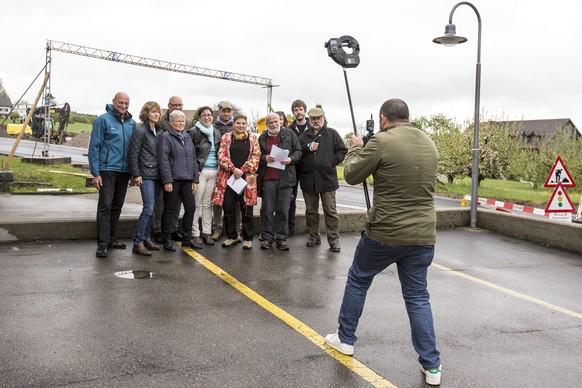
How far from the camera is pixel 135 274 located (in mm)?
6453

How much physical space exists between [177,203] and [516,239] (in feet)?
20.3

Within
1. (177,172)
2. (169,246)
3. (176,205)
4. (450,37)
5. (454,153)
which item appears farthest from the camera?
(454,153)

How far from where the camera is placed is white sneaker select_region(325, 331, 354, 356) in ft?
14.2

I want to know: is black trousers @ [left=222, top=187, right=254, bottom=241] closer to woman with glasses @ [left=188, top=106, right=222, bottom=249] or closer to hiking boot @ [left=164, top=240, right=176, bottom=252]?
woman with glasses @ [left=188, top=106, right=222, bottom=249]

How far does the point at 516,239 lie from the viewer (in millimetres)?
10273

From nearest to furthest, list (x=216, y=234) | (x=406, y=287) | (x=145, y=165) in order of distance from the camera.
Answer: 1. (x=406, y=287)
2. (x=145, y=165)
3. (x=216, y=234)

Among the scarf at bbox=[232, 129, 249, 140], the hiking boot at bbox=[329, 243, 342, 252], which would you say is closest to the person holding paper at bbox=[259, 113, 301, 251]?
the scarf at bbox=[232, 129, 249, 140]

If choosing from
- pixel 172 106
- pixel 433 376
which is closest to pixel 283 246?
pixel 172 106

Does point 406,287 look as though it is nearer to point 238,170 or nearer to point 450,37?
point 238,170

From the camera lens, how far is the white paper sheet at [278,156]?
8.08m

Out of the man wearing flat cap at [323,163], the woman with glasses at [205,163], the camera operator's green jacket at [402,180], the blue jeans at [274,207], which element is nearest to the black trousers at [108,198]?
the woman with glasses at [205,163]

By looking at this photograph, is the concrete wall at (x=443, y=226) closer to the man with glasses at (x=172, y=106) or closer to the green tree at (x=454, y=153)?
the man with glasses at (x=172, y=106)

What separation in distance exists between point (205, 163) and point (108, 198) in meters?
1.50

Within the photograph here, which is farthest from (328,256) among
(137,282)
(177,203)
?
(137,282)
